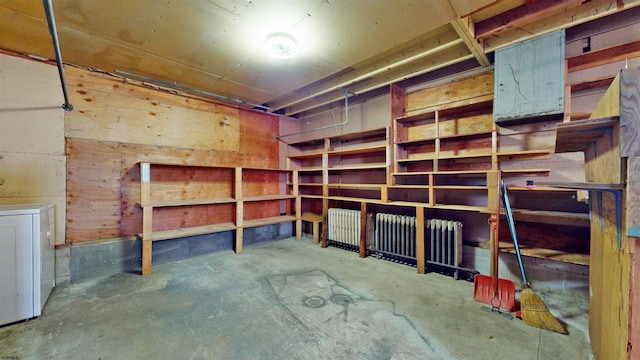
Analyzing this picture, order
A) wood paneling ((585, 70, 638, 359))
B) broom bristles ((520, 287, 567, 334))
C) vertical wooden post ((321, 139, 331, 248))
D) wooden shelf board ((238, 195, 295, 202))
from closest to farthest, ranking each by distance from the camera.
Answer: wood paneling ((585, 70, 638, 359))
broom bristles ((520, 287, 567, 334))
wooden shelf board ((238, 195, 295, 202))
vertical wooden post ((321, 139, 331, 248))

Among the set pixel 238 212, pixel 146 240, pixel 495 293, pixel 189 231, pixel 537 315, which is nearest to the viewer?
pixel 537 315

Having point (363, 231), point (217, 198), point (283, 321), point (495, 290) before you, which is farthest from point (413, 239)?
point (217, 198)

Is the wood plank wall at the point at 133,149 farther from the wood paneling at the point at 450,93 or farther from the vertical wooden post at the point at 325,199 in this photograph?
the wood paneling at the point at 450,93

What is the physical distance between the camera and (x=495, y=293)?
2260mm

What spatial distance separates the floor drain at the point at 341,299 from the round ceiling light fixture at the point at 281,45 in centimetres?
250

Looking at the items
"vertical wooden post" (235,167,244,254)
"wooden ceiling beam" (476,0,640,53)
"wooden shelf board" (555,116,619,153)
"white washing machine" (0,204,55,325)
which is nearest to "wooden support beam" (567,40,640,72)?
"wooden ceiling beam" (476,0,640,53)

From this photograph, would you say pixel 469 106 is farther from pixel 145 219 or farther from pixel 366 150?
pixel 145 219

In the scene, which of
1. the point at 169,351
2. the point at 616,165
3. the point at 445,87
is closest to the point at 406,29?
the point at 445,87

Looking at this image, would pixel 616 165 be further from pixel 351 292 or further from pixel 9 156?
pixel 9 156

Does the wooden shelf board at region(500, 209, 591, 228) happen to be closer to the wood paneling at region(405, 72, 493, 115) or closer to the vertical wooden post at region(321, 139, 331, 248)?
the wood paneling at region(405, 72, 493, 115)

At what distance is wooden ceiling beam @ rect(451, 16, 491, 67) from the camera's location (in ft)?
6.88

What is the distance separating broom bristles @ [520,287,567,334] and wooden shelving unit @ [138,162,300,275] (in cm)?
338

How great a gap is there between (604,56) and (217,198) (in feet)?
15.9

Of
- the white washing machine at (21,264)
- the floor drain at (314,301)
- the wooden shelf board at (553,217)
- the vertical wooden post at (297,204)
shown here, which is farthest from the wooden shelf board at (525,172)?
the white washing machine at (21,264)
